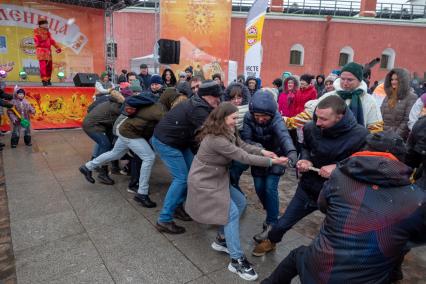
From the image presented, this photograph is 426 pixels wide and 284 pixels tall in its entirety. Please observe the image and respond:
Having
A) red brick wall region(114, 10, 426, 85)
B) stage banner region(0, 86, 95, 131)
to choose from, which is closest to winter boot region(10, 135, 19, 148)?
stage banner region(0, 86, 95, 131)

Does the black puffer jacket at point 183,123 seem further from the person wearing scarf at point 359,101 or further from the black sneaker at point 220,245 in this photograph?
the person wearing scarf at point 359,101

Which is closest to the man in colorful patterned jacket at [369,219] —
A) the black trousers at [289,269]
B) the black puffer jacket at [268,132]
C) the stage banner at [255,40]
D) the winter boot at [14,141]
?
the black trousers at [289,269]

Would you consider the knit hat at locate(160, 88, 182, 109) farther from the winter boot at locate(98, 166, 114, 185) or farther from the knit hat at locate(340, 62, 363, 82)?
the knit hat at locate(340, 62, 363, 82)

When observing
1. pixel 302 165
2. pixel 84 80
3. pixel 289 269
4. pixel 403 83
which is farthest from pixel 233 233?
pixel 84 80

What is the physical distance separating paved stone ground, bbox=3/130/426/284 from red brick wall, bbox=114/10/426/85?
22181 mm

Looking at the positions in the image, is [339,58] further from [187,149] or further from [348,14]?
[187,149]

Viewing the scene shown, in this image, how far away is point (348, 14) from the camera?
3080 cm

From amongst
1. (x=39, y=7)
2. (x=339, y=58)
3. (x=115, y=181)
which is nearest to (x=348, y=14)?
(x=339, y=58)

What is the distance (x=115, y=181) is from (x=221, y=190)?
2.99 m

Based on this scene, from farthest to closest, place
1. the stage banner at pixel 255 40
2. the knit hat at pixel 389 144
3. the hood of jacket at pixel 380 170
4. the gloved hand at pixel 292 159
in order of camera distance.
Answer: the stage banner at pixel 255 40 → the gloved hand at pixel 292 159 → the knit hat at pixel 389 144 → the hood of jacket at pixel 380 170

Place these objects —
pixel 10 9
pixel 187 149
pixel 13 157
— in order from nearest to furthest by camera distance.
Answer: pixel 187 149 < pixel 13 157 < pixel 10 9

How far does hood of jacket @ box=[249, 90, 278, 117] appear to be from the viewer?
130 inches

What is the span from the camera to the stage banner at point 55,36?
1268 centimetres

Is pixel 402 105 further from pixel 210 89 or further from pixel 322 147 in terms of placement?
pixel 210 89
